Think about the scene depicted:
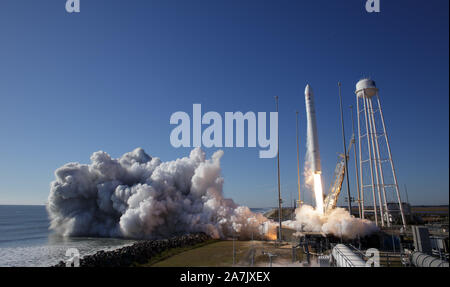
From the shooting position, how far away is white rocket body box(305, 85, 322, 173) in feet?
102

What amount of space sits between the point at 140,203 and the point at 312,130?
2547 centimetres

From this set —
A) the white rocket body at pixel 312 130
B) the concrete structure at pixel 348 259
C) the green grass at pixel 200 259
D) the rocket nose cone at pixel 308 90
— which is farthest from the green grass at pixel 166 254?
the rocket nose cone at pixel 308 90

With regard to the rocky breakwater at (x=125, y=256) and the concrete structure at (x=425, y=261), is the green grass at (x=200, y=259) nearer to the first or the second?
the rocky breakwater at (x=125, y=256)

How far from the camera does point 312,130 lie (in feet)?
104

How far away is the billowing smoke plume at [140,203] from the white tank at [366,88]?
67.2 ft

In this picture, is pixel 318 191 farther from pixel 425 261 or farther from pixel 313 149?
pixel 425 261

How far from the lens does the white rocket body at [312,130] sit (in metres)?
31.1

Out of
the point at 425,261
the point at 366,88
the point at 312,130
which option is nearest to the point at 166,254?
the point at 425,261

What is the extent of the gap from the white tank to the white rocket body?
5.57 meters

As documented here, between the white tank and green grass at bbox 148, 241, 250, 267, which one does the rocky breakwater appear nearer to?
green grass at bbox 148, 241, 250, 267

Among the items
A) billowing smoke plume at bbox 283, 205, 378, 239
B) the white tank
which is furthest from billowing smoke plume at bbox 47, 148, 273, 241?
the white tank

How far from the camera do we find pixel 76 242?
3719 cm
